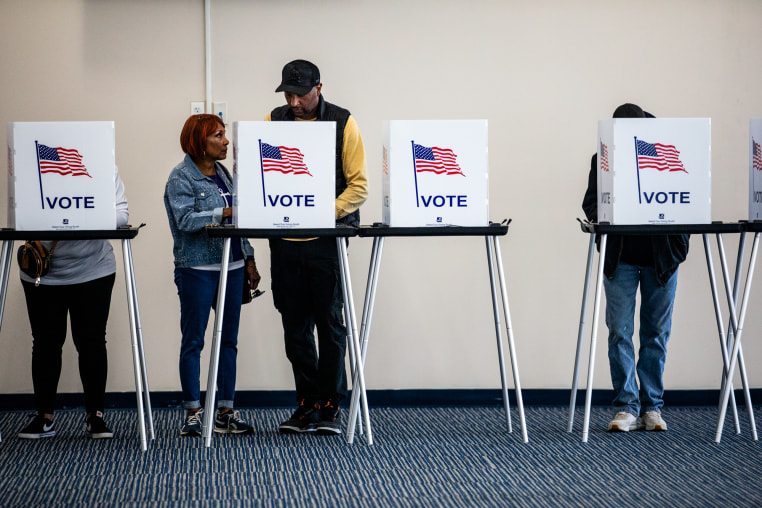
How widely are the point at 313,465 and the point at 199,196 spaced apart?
50.5 inches

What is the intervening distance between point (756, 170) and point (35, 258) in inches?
120

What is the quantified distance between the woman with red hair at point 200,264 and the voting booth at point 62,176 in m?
0.40

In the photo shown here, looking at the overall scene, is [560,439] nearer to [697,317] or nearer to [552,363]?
[552,363]

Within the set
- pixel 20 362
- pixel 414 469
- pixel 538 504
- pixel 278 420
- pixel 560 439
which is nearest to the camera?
pixel 538 504

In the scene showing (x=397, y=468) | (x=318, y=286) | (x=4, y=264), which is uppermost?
(x=4, y=264)

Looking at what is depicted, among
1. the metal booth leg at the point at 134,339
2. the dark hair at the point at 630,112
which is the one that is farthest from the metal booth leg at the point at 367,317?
the dark hair at the point at 630,112

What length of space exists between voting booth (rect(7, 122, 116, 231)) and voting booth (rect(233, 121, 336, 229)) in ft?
1.67

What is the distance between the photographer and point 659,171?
3.58 m

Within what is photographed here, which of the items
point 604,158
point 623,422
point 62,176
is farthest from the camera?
point 623,422

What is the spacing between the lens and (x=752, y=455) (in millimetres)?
3453

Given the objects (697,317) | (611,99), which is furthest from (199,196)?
(697,317)

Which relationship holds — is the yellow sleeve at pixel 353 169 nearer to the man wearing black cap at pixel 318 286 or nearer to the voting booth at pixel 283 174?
the man wearing black cap at pixel 318 286

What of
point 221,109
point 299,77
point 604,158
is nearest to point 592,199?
point 604,158

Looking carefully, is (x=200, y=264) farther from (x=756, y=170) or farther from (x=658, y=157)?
(x=756, y=170)
